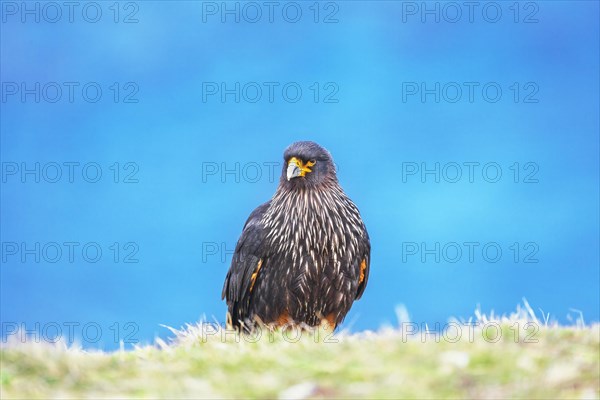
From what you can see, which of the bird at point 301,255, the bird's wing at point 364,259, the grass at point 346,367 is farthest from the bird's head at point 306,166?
the grass at point 346,367

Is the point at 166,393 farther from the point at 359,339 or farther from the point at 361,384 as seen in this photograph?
the point at 359,339

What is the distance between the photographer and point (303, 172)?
815 cm

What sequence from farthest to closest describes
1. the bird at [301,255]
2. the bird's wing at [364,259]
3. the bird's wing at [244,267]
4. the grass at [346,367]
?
the bird's wing at [364,259] → the bird's wing at [244,267] → the bird at [301,255] → the grass at [346,367]

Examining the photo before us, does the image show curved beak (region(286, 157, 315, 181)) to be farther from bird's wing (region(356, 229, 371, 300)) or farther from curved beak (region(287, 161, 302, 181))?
bird's wing (region(356, 229, 371, 300))

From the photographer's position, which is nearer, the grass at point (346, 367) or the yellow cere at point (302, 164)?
the grass at point (346, 367)

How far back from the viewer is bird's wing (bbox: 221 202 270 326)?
798 centimetres

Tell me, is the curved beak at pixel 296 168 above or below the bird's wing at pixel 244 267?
above

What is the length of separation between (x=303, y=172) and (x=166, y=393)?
13.3ft

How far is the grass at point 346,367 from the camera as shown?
168 inches

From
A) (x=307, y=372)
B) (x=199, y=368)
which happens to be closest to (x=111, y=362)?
(x=199, y=368)

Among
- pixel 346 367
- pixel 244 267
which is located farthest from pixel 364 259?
pixel 346 367

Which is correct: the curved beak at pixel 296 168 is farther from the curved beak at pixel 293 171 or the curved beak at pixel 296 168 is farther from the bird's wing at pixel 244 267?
the bird's wing at pixel 244 267

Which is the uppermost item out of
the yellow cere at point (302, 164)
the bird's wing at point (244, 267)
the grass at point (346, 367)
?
the yellow cere at point (302, 164)

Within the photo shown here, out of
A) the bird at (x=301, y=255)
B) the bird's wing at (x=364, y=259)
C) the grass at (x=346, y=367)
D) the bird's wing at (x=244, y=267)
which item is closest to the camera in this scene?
the grass at (x=346, y=367)
